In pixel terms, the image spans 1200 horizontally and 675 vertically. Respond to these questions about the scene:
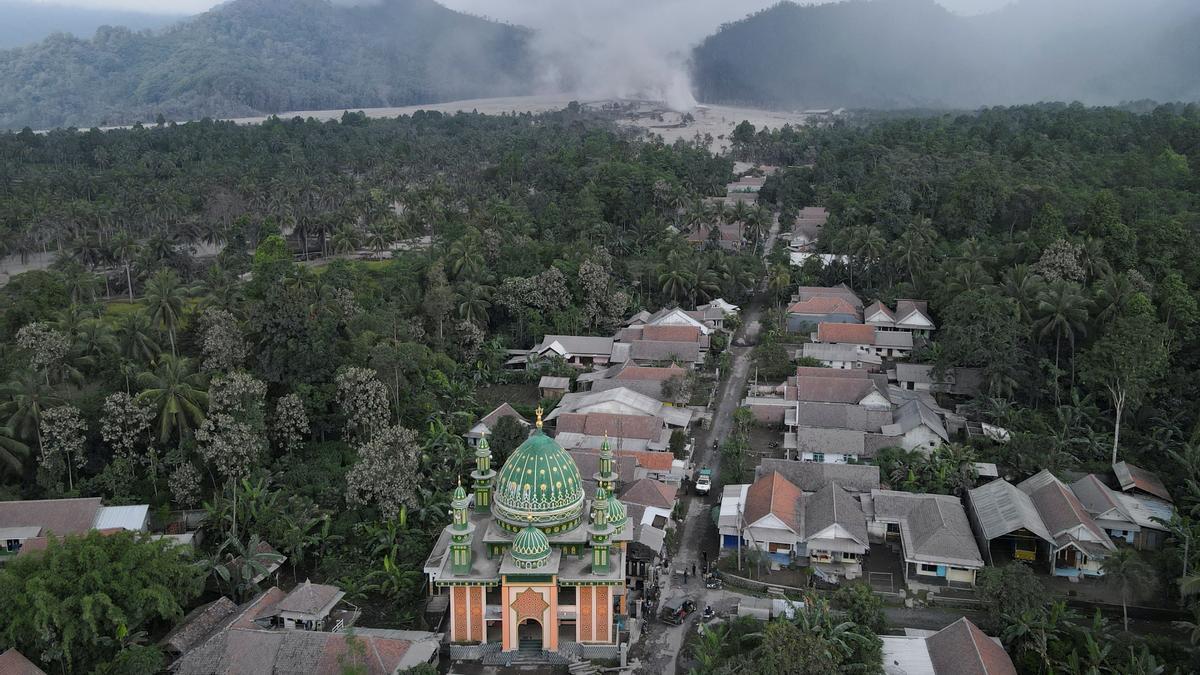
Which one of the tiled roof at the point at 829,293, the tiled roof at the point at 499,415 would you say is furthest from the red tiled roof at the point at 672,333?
the tiled roof at the point at 499,415

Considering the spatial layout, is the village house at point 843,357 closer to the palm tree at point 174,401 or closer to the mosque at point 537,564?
the mosque at point 537,564

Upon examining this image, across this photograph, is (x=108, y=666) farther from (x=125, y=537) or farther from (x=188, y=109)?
(x=188, y=109)

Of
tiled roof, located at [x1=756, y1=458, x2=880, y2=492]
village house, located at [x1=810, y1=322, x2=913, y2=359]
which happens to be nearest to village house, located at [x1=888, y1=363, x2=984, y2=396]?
village house, located at [x1=810, y1=322, x2=913, y2=359]

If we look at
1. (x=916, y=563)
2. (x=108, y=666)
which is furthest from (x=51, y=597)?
(x=916, y=563)

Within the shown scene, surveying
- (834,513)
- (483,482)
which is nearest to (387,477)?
(483,482)

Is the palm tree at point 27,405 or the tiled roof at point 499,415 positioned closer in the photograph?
the palm tree at point 27,405

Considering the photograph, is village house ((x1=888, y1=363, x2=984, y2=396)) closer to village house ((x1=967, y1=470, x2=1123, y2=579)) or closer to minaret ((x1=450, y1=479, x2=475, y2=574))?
village house ((x1=967, y1=470, x2=1123, y2=579))
